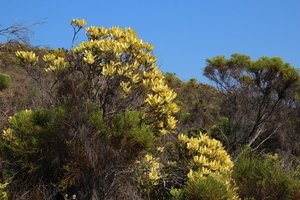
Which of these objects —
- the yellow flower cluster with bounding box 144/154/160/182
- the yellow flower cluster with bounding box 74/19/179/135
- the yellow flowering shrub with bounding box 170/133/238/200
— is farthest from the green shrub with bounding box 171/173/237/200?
the yellow flower cluster with bounding box 74/19/179/135

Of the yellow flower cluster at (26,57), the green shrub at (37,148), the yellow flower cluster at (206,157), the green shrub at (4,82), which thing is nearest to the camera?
the green shrub at (37,148)

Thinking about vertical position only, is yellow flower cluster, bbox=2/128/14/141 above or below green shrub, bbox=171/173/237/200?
above

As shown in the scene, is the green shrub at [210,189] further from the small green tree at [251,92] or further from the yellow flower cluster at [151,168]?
the small green tree at [251,92]

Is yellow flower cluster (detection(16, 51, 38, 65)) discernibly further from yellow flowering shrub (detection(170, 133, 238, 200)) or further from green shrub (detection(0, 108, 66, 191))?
yellow flowering shrub (detection(170, 133, 238, 200))

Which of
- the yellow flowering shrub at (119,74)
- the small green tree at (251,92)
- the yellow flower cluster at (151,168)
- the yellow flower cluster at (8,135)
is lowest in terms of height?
the yellow flower cluster at (151,168)

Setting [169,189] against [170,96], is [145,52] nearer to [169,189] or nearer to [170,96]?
[170,96]

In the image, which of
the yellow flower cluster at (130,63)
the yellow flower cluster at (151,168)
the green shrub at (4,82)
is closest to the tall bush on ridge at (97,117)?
the yellow flower cluster at (130,63)

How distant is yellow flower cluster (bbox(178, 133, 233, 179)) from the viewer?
705cm

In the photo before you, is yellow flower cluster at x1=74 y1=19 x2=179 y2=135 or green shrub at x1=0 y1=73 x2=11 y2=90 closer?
yellow flower cluster at x1=74 y1=19 x2=179 y2=135

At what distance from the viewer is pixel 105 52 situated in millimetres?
7125

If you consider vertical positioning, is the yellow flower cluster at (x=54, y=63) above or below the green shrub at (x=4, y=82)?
below

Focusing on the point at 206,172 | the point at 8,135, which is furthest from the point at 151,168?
the point at 8,135

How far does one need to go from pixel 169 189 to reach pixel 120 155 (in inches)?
45.4

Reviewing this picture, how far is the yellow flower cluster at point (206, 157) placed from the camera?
7.05 meters
